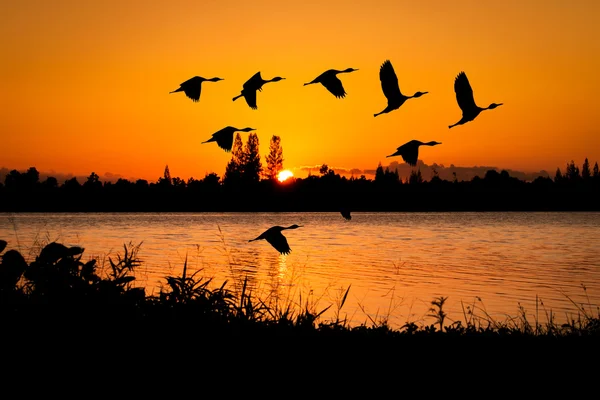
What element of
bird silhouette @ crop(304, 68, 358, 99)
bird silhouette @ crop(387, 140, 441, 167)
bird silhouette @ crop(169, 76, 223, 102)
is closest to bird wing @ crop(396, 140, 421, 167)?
bird silhouette @ crop(387, 140, 441, 167)

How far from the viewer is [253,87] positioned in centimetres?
676

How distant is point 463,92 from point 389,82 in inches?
27.2

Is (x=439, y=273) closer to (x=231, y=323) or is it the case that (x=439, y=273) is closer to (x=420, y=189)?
(x=231, y=323)

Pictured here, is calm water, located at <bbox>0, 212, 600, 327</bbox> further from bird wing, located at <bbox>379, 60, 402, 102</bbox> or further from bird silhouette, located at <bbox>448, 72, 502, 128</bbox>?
bird silhouette, located at <bbox>448, 72, 502, 128</bbox>

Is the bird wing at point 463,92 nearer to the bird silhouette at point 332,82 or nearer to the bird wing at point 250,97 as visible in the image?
the bird silhouette at point 332,82

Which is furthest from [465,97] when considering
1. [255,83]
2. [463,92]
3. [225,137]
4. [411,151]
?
[225,137]

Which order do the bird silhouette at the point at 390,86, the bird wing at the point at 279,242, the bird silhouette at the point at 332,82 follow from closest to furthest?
the bird silhouette at the point at 390,86, the bird silhouette at the point at 332,82, the bird wing at the point at 279,242

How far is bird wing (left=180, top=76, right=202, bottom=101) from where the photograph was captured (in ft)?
22.1

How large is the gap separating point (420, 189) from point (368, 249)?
4399 inches

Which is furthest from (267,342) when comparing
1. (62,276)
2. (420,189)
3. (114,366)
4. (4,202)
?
(420,189)

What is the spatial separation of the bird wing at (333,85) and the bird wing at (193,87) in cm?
121

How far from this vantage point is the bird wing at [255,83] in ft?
22.1

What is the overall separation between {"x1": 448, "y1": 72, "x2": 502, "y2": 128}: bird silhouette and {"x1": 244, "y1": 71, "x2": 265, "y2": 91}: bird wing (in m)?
1.84

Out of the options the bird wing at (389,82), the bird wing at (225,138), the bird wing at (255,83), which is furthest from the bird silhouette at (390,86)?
the bird wing at (225,138)
